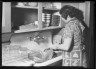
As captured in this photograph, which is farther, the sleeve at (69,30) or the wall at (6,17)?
the sleeve at (69,30)

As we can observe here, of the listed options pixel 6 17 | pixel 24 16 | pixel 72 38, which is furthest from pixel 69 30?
pixel 6 17

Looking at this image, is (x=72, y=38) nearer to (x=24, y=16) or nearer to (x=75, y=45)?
(x=75, y=45)

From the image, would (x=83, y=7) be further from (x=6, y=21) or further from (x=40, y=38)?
(x=6, y=21)

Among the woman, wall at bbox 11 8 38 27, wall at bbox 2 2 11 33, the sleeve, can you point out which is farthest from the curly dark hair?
wall at bbox 2 2 11 33

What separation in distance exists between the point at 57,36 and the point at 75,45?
0.32 metres

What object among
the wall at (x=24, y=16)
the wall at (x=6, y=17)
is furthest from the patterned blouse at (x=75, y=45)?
the wall at (x=6, y=17)

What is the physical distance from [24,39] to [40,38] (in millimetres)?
232

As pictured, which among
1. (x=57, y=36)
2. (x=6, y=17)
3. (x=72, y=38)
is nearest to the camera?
(x=6, y=17)

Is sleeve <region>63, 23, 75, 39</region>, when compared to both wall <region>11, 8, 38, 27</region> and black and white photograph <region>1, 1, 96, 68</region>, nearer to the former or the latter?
black and white photograph <region>1, 1, 96, 68</region>

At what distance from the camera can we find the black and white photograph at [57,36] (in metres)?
2.22

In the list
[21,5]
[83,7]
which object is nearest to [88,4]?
[83,7]

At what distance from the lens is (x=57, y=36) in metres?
2.49

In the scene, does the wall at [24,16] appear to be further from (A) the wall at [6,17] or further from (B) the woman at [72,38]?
(B) the woman at [72,38]

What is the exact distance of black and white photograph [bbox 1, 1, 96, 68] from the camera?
2.22 m
